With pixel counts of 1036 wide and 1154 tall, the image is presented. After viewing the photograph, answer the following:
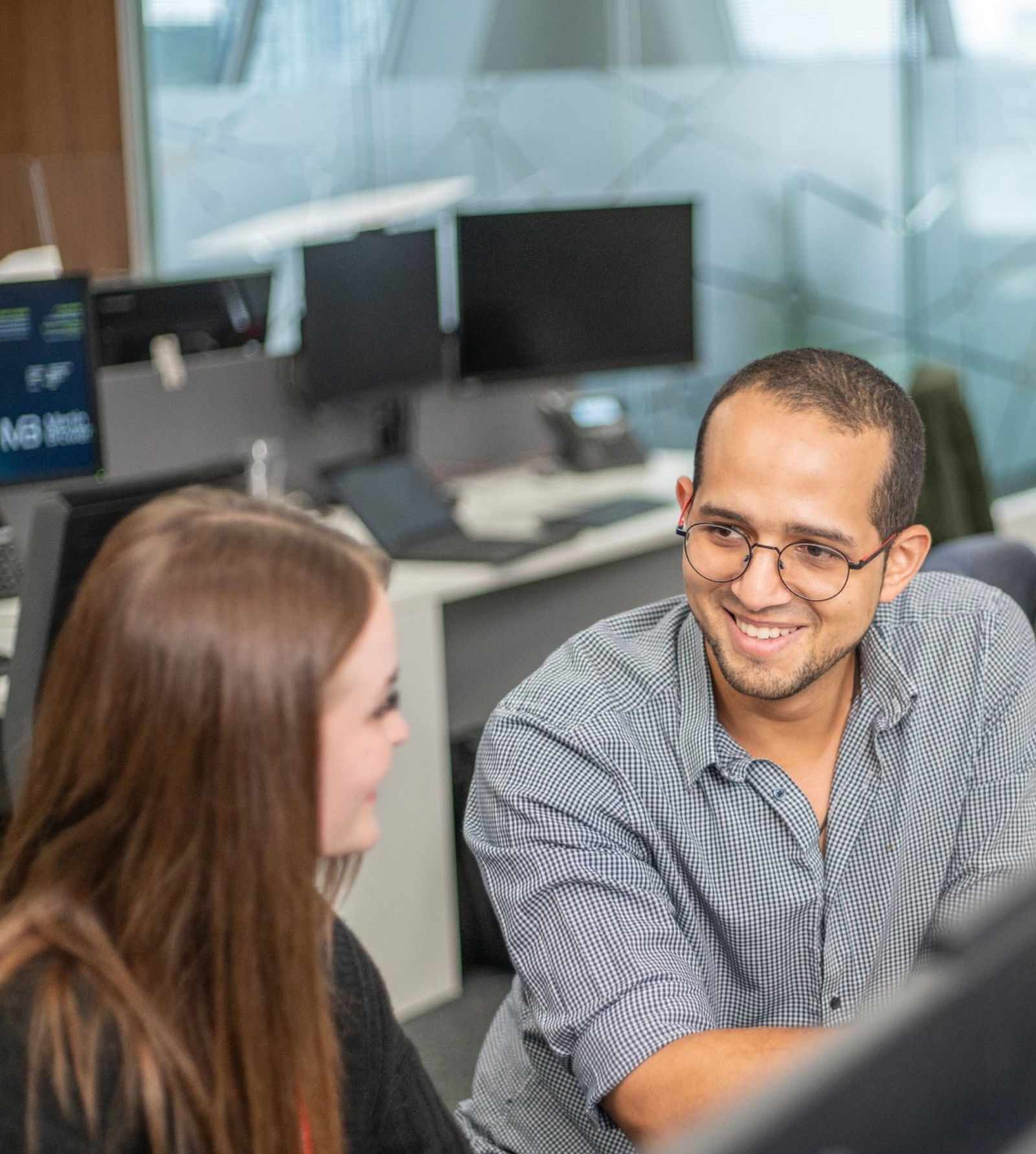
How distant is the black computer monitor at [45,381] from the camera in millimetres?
2746

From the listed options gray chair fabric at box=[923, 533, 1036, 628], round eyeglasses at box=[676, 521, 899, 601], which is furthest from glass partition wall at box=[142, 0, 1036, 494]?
round eyeglasses at box=[676, 521, 899, 601]

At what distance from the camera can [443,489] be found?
11.4ft

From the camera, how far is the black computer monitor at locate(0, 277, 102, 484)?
108 inches

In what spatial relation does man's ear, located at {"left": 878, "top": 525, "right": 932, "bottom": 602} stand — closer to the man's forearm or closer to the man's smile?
the man's smile

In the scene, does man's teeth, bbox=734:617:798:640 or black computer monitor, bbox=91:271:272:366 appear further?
black computer monitor, bbox=91:271:272:366

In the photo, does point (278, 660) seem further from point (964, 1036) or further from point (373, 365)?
point (373, 365)

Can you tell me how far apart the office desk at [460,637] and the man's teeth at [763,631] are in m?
1.14

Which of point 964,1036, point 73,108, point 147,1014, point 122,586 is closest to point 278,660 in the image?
point 122,586

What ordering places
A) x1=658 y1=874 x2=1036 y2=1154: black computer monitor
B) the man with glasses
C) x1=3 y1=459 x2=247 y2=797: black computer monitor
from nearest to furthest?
1. x1=658 y1=874 x2=1036 y2=1154: black computer monitor
2. the man with glasses
3. x1=3 y1=459 x2=247 y2=797: black computer monitor

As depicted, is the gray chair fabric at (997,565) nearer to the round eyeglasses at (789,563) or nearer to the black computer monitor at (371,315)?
the round eyeglasses at (789,563)

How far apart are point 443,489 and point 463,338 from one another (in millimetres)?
353

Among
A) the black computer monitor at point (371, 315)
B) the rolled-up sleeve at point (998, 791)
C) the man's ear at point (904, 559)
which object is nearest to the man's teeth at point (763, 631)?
the man's ear at point (904, 559)

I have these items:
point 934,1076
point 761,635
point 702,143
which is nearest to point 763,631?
point 761,635

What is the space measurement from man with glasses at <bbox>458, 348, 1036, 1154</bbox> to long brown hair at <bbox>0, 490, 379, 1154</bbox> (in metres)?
0.40
